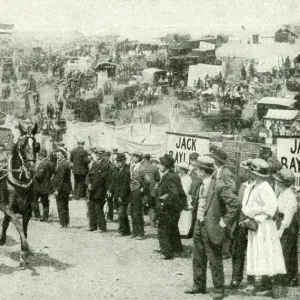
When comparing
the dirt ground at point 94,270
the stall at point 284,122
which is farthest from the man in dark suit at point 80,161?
the stall at point 284,122

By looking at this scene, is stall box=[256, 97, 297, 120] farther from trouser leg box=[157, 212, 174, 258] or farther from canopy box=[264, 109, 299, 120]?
trouser leg box=[157, 212, 174, 258]

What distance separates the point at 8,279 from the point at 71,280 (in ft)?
2.85

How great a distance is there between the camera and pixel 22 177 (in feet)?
A: 30.8

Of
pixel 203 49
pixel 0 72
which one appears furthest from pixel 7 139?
pixel 203 49

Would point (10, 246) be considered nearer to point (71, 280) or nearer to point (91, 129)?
point (71, 280)

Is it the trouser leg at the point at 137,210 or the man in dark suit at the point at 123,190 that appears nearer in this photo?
the trouser leg at the point at 137,210

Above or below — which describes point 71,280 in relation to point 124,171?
below

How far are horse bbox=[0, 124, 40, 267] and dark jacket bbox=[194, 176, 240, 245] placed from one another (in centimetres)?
311

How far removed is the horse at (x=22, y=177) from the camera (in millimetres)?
9188

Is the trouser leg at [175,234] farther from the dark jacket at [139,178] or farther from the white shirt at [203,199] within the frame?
the white shirt at [203,199]

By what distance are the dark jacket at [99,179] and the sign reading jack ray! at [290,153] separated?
4099 millimetres

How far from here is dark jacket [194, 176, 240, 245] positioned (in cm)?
721

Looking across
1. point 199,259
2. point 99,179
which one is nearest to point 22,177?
point 99,179

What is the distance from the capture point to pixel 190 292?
756cm
